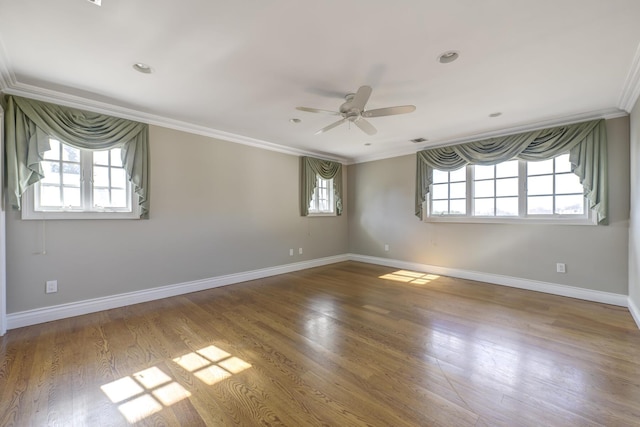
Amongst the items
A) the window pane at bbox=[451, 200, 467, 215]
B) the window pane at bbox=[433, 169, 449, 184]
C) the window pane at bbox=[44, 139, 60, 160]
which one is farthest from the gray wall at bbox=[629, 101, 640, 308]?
the window pane at bbox=[44, 139, 60, 160]

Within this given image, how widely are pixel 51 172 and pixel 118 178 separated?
61cm

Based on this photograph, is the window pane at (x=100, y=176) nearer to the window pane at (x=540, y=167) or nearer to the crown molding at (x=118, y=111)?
the crown molding at (x=118, y=111)

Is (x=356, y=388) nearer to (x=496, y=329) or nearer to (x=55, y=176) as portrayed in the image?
(x=496, y=329)

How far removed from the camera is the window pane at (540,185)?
3.95 metres

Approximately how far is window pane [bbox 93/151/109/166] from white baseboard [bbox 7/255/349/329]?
1.67 metres

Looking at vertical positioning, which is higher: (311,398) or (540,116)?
(540,116)

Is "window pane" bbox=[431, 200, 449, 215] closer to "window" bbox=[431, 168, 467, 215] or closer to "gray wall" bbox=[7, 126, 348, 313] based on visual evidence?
"window" bbox=[431, 168, 467, 215]

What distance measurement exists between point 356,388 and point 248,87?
2861mm

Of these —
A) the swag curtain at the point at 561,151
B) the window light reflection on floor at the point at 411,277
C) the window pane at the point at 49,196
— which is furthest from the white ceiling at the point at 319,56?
the window light reflection on floor at the point at 411,277

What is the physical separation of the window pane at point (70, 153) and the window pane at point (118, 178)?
36 cm

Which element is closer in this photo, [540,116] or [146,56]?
[146,56]

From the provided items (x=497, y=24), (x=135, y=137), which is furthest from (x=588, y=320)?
(x=135, y=137)

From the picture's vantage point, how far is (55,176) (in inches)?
118

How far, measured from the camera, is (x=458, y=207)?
4.88m
